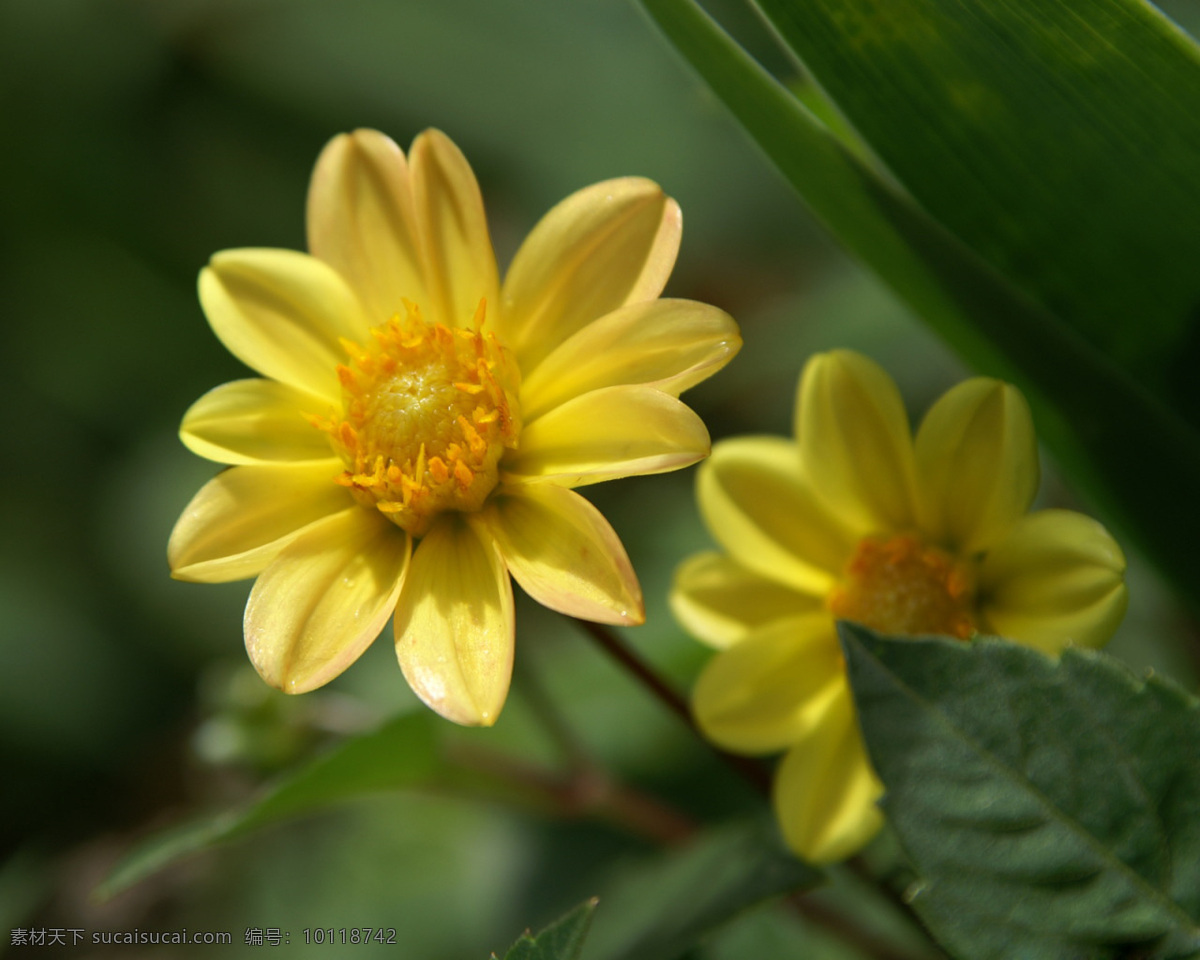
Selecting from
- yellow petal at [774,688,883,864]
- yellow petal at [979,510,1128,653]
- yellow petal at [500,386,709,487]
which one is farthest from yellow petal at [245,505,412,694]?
yellow petal at [979,510,1128,653]

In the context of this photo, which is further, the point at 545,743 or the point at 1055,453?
the point at 545,743

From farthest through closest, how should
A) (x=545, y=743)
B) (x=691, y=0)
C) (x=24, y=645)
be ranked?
(x=24, y=645) < (x=545, y=743) < (x=691, y=0)

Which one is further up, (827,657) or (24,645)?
(24,645)

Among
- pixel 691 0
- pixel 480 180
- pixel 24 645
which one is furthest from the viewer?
pixel 480 180

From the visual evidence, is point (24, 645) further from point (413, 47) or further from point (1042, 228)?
point (1042, 228)

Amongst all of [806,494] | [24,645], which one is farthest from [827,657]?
[24,645]

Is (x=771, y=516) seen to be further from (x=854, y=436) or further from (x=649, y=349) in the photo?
(x=649, y=349)

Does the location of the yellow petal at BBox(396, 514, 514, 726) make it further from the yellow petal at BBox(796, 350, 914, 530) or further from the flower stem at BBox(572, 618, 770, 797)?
the yellow petal at BBox(796, 350, 914, 530)
